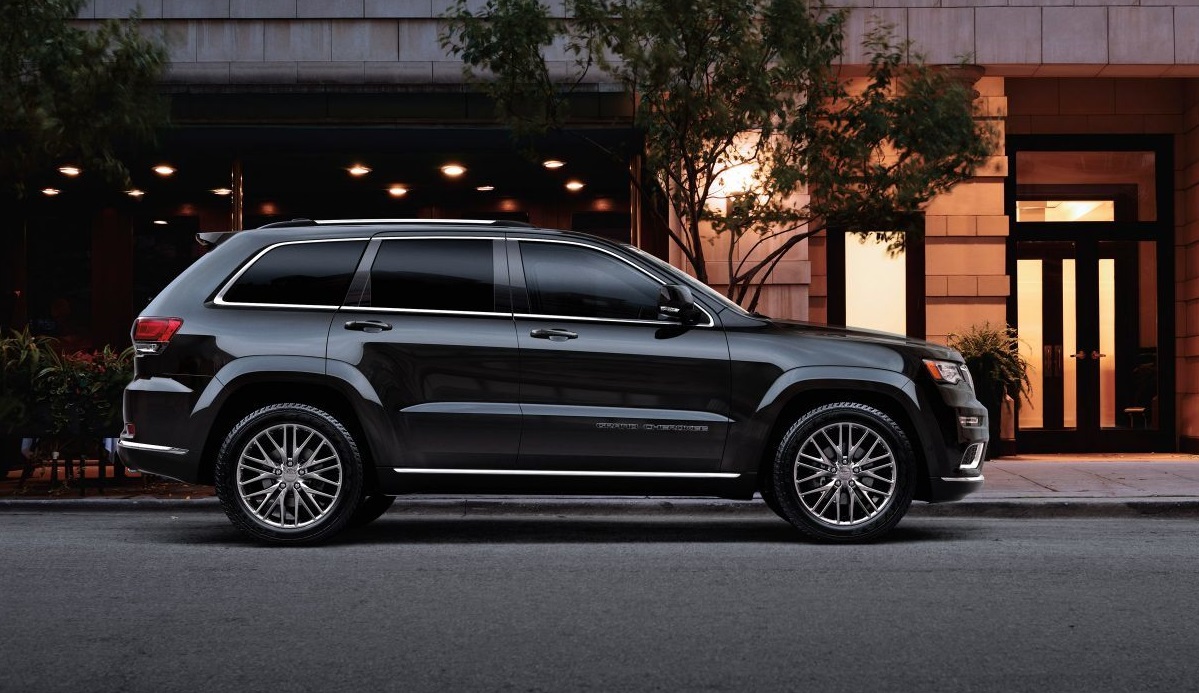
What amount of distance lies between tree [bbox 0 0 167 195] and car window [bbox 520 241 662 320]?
17.2 feet

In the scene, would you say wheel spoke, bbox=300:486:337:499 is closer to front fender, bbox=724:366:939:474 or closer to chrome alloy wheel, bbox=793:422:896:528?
front fender, bbox=724:366:939:474

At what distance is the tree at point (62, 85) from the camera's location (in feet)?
37.5

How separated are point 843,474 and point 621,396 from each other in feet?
4.59

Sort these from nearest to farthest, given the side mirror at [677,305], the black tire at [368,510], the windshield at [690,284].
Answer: the side mirror at [677,305], the windshield at [690,284], the black tire at [368,510]

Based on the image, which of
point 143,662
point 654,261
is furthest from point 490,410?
point 143,662

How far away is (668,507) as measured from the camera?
10.2m

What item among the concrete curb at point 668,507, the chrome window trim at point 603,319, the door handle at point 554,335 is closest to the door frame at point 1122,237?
the concrete curb at point 668,507

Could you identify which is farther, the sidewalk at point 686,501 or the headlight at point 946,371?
the sidewalk at point 686,501

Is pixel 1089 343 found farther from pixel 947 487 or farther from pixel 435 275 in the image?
pixel 435 275

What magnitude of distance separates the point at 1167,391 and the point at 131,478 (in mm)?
11788

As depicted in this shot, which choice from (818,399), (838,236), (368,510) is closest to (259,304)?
(368,510)

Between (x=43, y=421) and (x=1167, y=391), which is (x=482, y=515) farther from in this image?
(x=1167, y=391)

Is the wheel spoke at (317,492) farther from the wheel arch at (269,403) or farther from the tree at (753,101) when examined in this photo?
the tree at (753,101)

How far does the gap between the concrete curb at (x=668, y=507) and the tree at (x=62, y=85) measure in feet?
10.6
